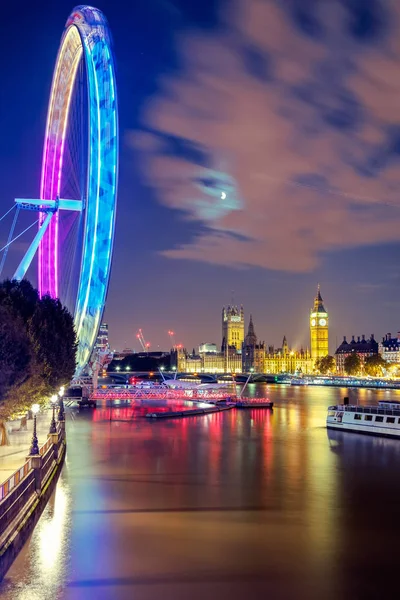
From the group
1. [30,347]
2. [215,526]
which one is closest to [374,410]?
[30,347]

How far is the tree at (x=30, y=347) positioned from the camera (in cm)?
2158

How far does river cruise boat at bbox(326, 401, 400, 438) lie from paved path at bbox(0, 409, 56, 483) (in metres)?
17.7

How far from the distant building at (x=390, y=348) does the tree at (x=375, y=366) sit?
26.4 meters

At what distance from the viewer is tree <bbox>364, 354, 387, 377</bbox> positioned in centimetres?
14325

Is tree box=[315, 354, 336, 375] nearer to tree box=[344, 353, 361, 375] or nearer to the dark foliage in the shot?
tree box=[344, 353, 361, 375]

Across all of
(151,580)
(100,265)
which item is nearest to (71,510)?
(151,580)

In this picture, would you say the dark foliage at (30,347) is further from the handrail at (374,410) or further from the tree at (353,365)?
the tree at (353,365)

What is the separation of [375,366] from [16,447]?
12732 centimetres

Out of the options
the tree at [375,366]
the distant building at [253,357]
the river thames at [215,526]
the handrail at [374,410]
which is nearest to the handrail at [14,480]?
the river thames at [215,526]

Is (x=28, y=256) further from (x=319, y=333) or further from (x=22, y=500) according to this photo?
(x=319, y=333)

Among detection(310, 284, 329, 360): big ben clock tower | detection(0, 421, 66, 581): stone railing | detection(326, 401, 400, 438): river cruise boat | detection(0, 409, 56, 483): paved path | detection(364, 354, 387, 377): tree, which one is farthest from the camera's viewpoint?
detection(310, 284, 329, 360): big ben clock tower

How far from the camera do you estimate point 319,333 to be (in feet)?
639

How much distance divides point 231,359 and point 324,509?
171329 millimetres

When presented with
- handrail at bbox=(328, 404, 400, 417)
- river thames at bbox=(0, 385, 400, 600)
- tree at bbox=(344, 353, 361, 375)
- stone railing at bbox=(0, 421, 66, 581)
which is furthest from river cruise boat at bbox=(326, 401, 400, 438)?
tree at bbox=(344, 353, 361, 375)
